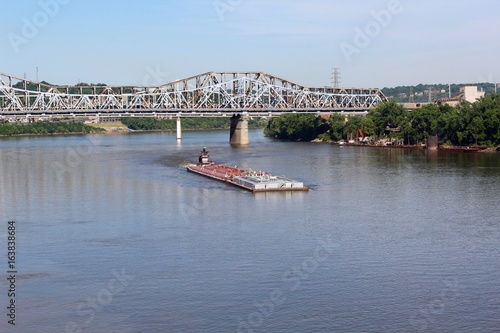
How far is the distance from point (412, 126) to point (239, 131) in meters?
24.9

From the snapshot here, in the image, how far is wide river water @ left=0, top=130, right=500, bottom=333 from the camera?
19656 mm

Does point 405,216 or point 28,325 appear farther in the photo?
point 405,216

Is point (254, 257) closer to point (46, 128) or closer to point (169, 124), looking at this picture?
point (46, 128)

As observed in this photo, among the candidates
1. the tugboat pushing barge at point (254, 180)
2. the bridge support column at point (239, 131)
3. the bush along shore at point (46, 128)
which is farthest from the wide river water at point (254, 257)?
the bush along shore at point (46, 128)

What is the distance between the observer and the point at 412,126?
83062 mm

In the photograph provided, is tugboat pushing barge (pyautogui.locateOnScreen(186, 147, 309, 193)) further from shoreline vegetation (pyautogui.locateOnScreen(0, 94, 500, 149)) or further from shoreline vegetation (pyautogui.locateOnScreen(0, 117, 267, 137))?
shoreline vegetation (pyautogui.locateOnScreen(0, 117, 267, 137))

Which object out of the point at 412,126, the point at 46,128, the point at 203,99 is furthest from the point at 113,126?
the point at 412,126

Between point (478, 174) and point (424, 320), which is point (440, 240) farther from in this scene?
point (478, 174)

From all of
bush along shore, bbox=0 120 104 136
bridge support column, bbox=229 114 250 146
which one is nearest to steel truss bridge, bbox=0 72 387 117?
bridge support column, bbox=229 114 250 146

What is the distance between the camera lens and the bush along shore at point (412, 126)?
72938 millimetres

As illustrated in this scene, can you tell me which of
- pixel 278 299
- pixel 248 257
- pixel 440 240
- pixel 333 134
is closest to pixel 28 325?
pixel 278 299

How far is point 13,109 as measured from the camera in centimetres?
10319

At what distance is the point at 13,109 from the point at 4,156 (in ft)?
101

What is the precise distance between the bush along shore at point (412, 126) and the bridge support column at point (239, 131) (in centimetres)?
892
